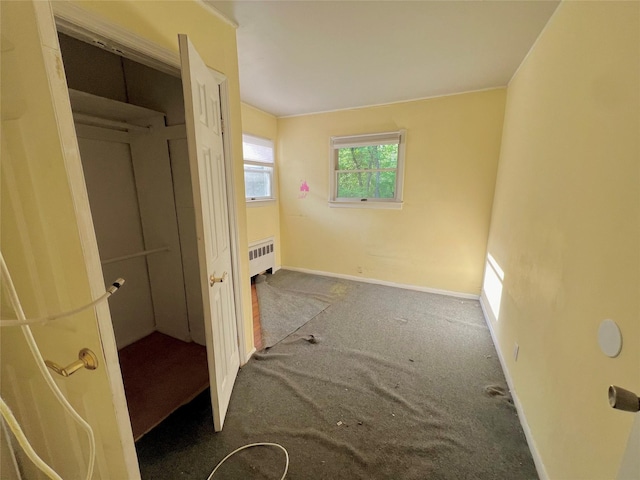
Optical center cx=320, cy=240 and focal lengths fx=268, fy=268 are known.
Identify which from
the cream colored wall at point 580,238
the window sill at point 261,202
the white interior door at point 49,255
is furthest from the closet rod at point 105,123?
the cream colored wall at point 580,238

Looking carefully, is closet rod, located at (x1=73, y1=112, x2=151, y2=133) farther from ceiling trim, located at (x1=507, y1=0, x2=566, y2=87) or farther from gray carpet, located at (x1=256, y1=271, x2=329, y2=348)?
ceiling trim, located at (x1=507, y1=0, x2=566, y2=87)

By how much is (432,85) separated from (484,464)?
316 centimetres

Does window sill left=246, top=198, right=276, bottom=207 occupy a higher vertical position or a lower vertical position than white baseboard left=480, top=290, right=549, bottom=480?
higher

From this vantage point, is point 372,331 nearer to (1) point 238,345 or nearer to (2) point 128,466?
(1) point 238,345

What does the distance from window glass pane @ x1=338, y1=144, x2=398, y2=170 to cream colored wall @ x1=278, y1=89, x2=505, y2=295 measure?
20 cm

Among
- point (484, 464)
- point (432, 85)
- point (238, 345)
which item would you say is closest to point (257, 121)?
point (432, 85)

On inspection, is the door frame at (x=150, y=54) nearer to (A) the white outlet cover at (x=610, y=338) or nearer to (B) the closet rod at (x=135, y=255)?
(B) the closet rod at (x=135, y=255)

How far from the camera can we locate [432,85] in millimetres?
2828

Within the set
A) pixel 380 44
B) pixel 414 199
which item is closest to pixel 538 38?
pixel 380 44

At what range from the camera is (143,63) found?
138cm

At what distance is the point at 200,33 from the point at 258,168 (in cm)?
239

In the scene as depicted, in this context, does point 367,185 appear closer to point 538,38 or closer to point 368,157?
point 368,157

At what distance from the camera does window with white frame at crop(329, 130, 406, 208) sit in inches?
138

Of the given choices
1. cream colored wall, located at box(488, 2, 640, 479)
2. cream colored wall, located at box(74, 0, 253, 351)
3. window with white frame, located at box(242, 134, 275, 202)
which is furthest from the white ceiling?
window with white frame, located at box(242, 134, 275, 202)
